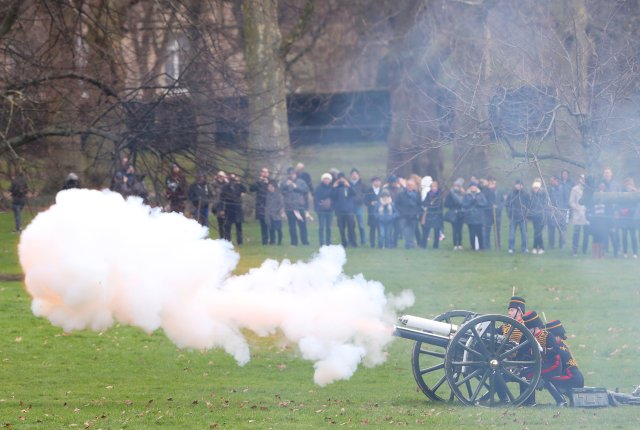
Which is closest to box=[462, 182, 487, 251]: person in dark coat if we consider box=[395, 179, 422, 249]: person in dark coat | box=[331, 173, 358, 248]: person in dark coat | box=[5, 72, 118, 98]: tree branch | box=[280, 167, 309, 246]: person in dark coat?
box=[395, 179, 422, 249]: person in dark coat

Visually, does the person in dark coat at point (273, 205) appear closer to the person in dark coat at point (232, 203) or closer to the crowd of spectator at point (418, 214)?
the crowd of spectator at point (418, 214)

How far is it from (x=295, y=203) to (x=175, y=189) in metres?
6.92

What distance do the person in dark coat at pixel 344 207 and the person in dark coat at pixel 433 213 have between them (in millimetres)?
2151

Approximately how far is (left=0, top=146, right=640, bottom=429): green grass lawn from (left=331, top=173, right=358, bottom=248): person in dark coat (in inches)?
58.4

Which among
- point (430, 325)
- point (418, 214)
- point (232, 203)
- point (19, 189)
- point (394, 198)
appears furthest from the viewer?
point (394, 198)

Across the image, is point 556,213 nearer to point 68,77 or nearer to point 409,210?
point 68,77

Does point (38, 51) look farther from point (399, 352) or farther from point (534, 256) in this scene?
point (534, 256)

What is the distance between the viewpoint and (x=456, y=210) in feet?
109

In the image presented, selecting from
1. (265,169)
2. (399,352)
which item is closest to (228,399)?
(399,352)

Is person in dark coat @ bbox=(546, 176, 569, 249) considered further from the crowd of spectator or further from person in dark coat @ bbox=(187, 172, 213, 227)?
person in dark coat @ bbox=(187, 172, 213, 227)

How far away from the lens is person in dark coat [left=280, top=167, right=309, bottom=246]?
32406 millimetres

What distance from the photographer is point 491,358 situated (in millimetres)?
15727

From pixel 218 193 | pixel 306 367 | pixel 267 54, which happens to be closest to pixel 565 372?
pixel 306 367

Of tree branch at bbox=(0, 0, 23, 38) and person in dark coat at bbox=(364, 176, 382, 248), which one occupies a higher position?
tree branch at bbox=(0, 0, 23, 38)
